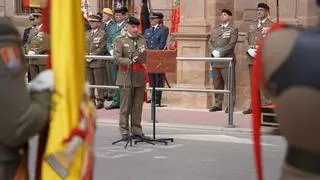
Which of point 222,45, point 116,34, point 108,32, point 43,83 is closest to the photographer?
point 43,83

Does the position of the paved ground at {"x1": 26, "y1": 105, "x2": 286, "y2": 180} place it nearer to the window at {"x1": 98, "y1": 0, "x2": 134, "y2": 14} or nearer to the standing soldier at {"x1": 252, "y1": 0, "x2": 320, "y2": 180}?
the standing soldier at {"x1": 252, "y1": 0, "x2": 320, "y2": 180}

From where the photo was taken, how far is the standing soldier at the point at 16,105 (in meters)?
3.61

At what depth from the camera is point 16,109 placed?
3.61 metres

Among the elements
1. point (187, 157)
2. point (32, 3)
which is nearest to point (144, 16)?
point (187, 157)

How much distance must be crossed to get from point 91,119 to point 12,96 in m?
0.50

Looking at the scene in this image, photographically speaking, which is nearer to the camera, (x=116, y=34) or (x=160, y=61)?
(x=160, y=61)

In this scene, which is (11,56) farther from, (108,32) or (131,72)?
(108,32)

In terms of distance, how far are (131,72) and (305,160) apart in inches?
313

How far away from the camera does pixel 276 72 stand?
314 centimetres

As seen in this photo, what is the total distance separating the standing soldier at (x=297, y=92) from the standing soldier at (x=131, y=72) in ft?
25.5

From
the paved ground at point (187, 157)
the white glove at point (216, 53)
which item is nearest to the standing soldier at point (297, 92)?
the paved ground at point (187, 157)

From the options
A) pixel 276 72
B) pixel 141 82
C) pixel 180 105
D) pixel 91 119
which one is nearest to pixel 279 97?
pixel 276 72

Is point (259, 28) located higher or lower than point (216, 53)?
higher

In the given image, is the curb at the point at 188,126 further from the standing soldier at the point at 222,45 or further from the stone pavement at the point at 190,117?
the standing soldier at the point at 222,45
